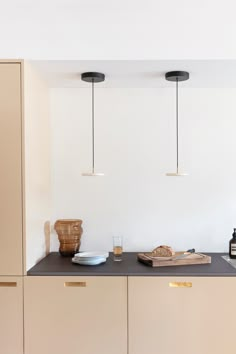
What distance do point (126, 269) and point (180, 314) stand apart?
397 mm

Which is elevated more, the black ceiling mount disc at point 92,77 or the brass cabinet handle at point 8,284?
the black ceiling mount disc at point 92,77

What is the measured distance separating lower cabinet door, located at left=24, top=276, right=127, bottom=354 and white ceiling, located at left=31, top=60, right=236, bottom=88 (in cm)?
128

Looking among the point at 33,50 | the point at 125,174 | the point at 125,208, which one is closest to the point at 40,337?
the point at 125,208

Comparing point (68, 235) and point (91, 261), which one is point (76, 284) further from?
point (68, 235)

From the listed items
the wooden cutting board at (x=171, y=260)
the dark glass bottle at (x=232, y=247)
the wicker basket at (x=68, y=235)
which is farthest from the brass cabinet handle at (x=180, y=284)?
the wicker basket at (x=68, y=235)

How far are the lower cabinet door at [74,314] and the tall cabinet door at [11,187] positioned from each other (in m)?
0.17

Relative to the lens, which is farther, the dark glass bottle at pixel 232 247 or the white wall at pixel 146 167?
the white wall at pixel 146 167

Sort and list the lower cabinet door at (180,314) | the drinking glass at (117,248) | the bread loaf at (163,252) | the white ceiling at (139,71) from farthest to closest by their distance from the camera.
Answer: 1. the drinking glass at (117,248)
2. the bread loaf at (163,252)
3. the white ceiling at (139,71)
4. the lower cabinet door at (180,314)

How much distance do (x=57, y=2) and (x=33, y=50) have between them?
0.32 metres

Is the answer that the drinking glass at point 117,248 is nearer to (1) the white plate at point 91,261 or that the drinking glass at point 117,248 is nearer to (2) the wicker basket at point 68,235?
(1) the white plate at point 91,261

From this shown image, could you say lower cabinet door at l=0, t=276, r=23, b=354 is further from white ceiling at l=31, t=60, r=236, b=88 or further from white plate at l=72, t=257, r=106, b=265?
white ceiling at l=31, t=60, r=236, b=88

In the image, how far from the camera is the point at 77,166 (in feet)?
8.66

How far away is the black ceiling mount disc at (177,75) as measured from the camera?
7.36 ft

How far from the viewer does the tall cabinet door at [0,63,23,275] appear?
2.03 m
